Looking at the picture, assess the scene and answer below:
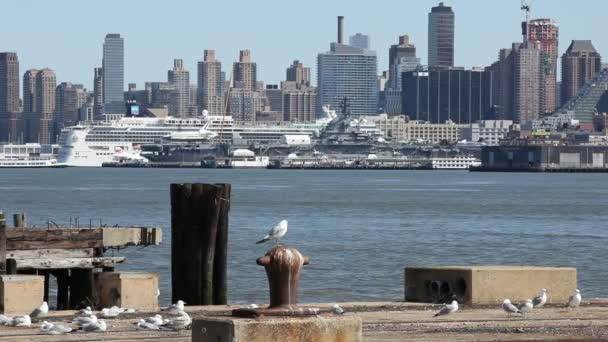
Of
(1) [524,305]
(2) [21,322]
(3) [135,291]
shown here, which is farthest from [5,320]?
(1) [524,305]

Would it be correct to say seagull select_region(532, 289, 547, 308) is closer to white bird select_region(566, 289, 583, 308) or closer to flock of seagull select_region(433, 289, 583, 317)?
flock of seagull select_region(433, 289, 583, 317)

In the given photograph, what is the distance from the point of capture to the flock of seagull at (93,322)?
14.1 metres

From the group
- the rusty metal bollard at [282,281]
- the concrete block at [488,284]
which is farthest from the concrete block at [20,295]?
the rusty metal bollard at [282,281]

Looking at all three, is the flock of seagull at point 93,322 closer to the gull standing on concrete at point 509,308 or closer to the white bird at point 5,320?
the white bird at point 5,320

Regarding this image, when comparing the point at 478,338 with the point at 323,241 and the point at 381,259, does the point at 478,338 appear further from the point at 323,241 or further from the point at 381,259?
the point at 323,241

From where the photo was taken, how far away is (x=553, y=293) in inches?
681

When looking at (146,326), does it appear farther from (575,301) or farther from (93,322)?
(575,301)

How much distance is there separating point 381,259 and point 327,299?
13.1m

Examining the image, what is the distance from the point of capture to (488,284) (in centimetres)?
1706

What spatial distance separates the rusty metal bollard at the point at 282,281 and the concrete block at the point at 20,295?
648cm

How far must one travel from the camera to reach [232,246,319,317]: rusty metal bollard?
10.5 meters

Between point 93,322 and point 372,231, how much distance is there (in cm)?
4517

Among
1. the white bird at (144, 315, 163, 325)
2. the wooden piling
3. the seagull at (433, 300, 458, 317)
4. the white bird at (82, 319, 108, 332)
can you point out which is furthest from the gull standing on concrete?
the wooden piling

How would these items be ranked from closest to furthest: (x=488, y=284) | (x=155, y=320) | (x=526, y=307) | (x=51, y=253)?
(x=155, y=320) → (x=526, y=307) → (x=488, y=284) → (x=51, y=253)
